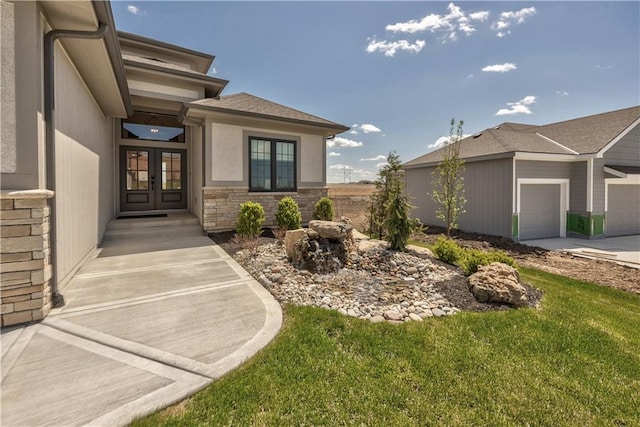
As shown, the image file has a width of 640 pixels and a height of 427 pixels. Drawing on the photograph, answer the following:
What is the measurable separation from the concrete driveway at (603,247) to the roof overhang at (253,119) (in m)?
8.79

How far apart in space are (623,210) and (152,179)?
19.8 metres

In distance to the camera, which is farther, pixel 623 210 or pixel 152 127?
pixel 623 210

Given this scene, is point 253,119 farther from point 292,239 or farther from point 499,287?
point 499,287

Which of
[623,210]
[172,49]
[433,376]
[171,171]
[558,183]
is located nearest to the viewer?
[433,376]

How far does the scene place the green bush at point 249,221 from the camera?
765cm

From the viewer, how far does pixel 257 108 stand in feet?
30.5

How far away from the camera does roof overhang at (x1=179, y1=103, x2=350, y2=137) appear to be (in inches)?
314

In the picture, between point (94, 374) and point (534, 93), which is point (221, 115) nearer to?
point (94, 374)

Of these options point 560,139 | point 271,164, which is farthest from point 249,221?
point 560,139

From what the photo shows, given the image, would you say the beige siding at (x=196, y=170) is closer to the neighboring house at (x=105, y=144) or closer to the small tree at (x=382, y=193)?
the neighboring house at (x=105, y=144)

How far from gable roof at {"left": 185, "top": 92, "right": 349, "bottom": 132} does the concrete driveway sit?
8798mm

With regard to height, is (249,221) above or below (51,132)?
below

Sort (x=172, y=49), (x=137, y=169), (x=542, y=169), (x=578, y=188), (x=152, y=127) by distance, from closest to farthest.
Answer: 1. (x=137, y=169)
2. (x=152, y=127)
3. (x=542, y=169)
4. (x=578, y=188)
5. (x=172, y=49)

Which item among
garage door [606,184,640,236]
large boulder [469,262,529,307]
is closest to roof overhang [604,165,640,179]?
garage door [606,184,640,236]
